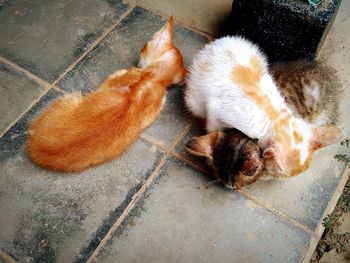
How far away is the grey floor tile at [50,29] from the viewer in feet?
8.27

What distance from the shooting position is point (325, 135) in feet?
6.30

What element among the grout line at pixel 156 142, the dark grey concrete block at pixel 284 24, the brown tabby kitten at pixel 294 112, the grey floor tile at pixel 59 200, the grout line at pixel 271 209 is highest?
the dark grey concrete block at pixel 284 24

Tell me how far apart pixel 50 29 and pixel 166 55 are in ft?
3.09

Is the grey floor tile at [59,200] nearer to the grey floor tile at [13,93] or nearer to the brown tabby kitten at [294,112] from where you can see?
the grey floor tile at [13,93]

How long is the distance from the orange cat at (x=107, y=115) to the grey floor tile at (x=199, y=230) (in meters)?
0.36

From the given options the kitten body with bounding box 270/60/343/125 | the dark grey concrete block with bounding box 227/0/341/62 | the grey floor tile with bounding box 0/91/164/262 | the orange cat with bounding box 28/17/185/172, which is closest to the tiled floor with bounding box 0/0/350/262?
the grey floor tile with bounding box 0/91/164/262

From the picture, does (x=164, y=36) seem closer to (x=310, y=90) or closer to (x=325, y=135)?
(x=310, y=90)

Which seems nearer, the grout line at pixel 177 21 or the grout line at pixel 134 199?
the grout line at pixel 134 199

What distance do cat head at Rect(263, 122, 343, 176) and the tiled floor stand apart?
0.89 ft

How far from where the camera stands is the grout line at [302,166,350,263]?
1.93 meters

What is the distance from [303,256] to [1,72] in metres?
2.17

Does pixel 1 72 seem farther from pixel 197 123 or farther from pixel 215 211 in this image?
pixel 215 211

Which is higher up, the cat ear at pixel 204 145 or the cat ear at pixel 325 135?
the cat ear at pixel 325 135

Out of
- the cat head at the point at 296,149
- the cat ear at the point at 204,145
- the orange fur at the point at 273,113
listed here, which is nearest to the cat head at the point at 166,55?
the orange fur at the point at 273,113
